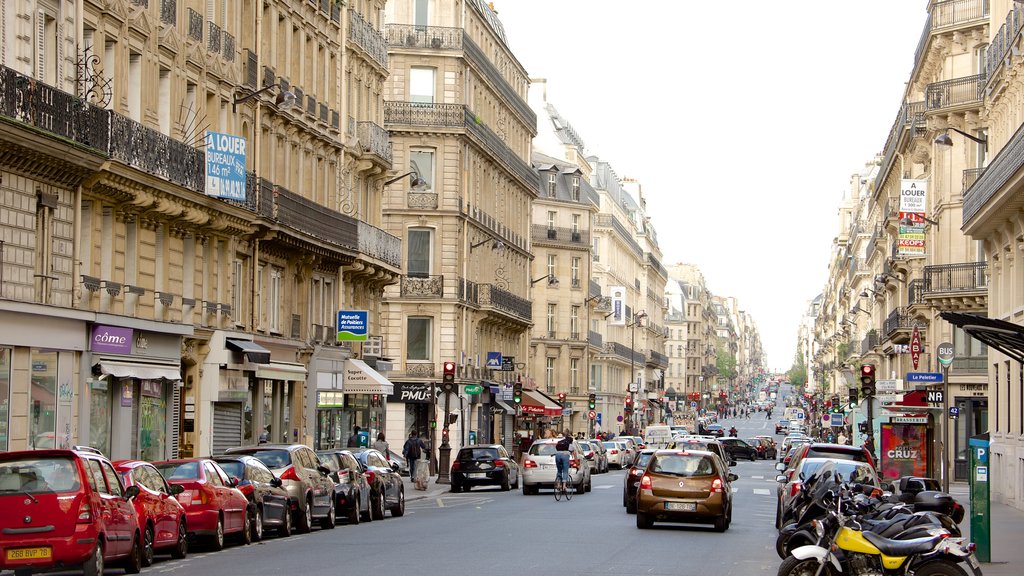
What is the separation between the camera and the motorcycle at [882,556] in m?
15.5

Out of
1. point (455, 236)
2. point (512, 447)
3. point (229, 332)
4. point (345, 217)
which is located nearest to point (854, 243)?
point (512, 447)

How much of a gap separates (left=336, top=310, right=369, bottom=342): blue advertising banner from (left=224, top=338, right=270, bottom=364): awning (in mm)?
6764

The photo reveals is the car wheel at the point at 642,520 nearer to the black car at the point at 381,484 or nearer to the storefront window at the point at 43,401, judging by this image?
the black car at the point at 381,484

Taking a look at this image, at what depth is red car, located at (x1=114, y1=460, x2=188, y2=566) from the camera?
69.1 ft

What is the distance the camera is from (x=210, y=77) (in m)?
39.2

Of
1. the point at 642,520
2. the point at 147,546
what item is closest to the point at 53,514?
the point at 147,546

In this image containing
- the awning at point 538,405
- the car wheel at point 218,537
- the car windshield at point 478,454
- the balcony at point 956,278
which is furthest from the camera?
the awning at point 538,405

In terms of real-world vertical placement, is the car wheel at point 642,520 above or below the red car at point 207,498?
below

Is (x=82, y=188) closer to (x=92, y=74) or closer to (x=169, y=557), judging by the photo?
(x=92, y=74)

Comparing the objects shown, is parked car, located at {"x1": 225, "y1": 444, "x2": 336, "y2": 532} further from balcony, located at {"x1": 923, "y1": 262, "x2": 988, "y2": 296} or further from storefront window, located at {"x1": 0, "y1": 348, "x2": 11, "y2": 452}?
Answer: balcony, located at {"x1": 923, "y1": 262, "x2": 988, "y2": 296}

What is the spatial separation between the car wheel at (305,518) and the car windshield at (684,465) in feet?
19.6

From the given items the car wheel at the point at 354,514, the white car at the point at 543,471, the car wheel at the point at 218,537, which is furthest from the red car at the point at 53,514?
the white car at the point at 543,471

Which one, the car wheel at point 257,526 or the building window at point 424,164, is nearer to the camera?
the car wheel at point 257,526

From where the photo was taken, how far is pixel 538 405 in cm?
8512
